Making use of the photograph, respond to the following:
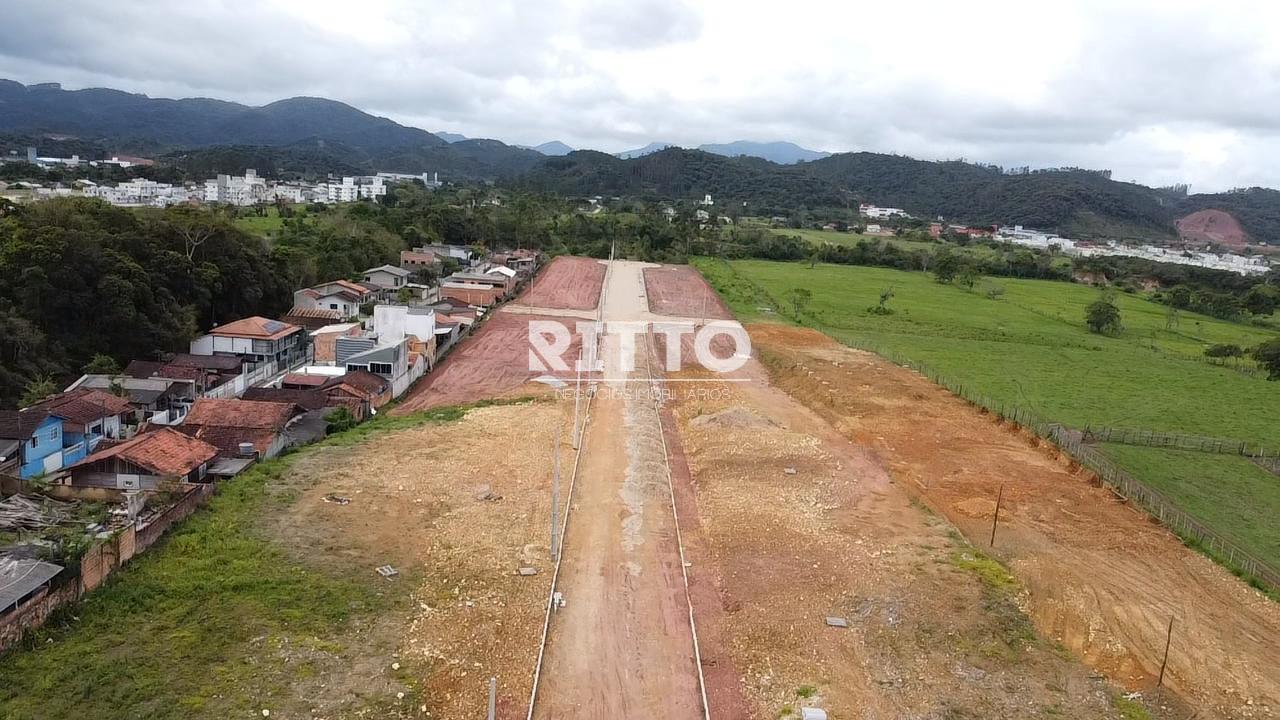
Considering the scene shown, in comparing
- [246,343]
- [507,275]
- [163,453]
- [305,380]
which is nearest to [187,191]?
[507,275]

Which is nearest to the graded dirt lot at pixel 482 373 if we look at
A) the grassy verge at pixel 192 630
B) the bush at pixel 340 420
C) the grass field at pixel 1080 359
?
the bush at pixel 340 420

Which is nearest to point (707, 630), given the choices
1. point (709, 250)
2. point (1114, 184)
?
point (709, 250)

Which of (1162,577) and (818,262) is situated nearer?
(1162,577)

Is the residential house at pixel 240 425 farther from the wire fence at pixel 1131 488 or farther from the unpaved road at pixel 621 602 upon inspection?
the wire fence at pixel 1131 488

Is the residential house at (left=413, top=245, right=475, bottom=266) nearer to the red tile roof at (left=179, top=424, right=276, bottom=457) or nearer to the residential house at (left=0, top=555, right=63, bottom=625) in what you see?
the red tile roof at (left=179, top=424, right=276, bottom=457)

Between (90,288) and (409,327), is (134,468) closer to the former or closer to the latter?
(90,288)

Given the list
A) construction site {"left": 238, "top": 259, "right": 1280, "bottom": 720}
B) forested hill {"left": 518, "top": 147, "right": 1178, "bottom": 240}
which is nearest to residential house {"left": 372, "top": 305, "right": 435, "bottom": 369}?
construction site {"left": 238, "top": 259, "right": 1280, "bottom": 720}

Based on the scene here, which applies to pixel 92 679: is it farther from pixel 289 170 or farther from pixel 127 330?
pixel 289 170
